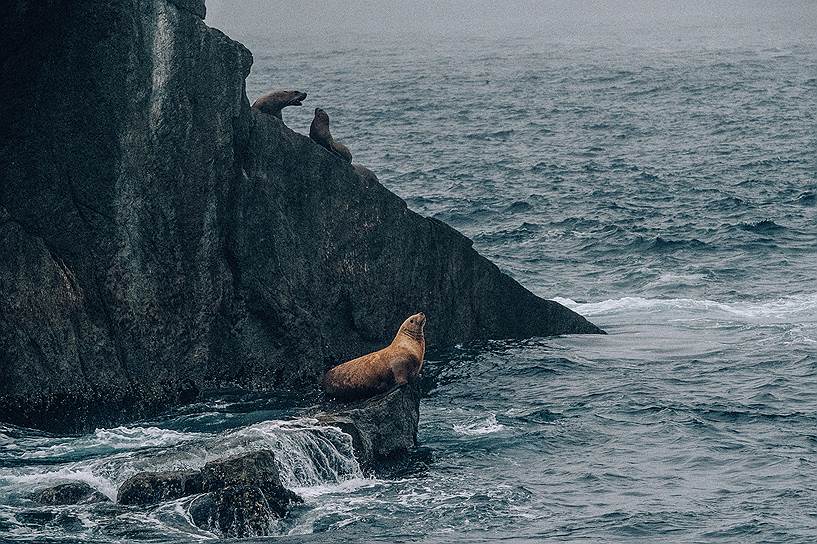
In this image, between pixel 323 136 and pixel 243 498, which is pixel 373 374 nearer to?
pixel 243 498

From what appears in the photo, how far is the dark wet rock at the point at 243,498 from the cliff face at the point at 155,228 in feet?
13.3

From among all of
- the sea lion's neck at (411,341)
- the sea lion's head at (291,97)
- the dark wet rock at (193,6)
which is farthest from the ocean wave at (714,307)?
the dark wet rock at (193,6)

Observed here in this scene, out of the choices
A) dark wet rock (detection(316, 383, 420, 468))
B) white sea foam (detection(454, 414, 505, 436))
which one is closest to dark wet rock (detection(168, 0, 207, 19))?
dark wet rock (detection(316, 383, 420, 468))

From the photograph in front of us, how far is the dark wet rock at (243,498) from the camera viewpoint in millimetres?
16094

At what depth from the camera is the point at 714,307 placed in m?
29.1

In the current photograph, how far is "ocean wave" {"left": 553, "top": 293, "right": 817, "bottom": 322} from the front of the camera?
1114 inches

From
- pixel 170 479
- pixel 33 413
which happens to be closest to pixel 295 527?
pixel 170 479

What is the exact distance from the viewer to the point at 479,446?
65.2 feet

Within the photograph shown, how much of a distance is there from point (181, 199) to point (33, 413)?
3.77 meters

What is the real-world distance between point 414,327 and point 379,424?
2.86 metres

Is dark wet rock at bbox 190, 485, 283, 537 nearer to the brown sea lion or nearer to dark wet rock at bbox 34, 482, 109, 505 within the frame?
dark wet rock at bbox 34, 482, 109, 505

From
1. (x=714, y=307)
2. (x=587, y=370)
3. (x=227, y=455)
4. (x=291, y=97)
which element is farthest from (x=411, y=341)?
(x=714, y=307)

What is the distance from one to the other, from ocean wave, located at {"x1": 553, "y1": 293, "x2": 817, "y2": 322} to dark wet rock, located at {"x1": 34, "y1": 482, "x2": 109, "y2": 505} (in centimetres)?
1420

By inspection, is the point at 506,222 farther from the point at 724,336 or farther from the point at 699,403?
the point at 699,403
